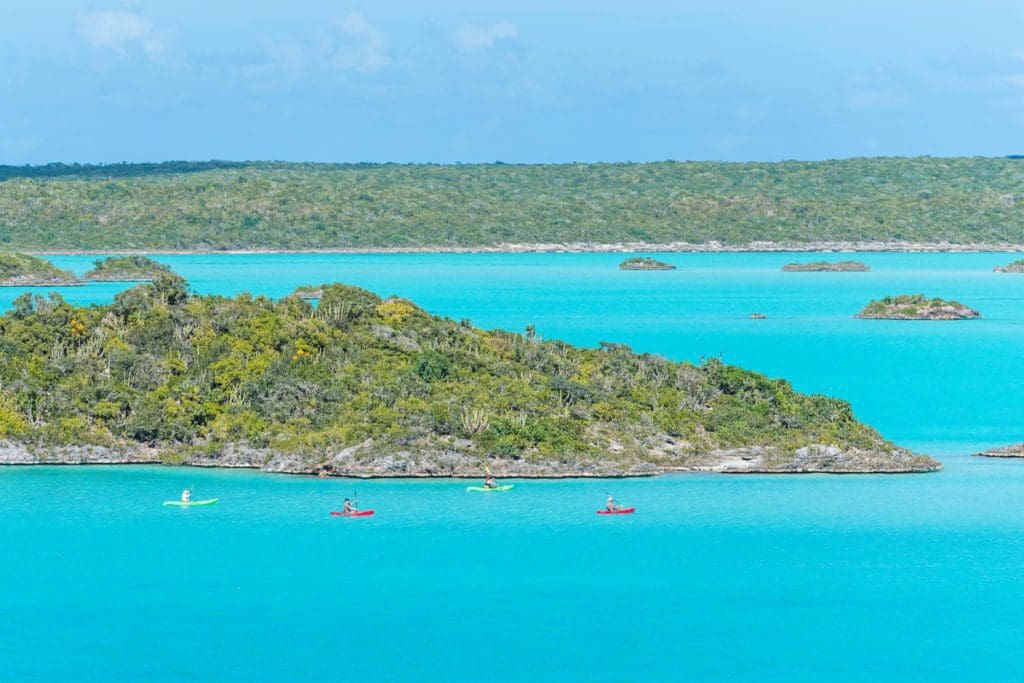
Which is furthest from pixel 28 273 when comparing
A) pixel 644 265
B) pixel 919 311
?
pixel 919 311

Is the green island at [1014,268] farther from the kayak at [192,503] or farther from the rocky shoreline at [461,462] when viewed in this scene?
the kayak at [192,503]

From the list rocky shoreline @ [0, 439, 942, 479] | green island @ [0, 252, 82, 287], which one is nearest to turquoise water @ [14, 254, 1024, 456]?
green island @ [0, 252, 82, 287]

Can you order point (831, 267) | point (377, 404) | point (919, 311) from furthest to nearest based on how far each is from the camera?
point (831, 267) < point (919, 311) < point (377, 404)

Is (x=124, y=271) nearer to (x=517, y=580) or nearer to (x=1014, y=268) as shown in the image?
(x=1014, y=268)

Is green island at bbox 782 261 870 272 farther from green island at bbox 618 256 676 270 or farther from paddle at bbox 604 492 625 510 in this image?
paddle at bbox 604 492 625 510

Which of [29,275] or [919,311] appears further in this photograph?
[29,275]

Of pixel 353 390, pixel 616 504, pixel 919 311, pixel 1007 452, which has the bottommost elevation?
pixel 616 504

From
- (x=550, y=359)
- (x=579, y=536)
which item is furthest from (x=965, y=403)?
Result: (x=579, y=536)

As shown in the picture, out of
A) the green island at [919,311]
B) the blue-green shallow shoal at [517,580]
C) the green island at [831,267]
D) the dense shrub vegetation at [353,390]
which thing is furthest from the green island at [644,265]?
the blue-green shallow shoal at [517,580]

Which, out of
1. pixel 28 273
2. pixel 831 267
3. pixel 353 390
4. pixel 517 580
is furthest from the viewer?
pixel 831 267
